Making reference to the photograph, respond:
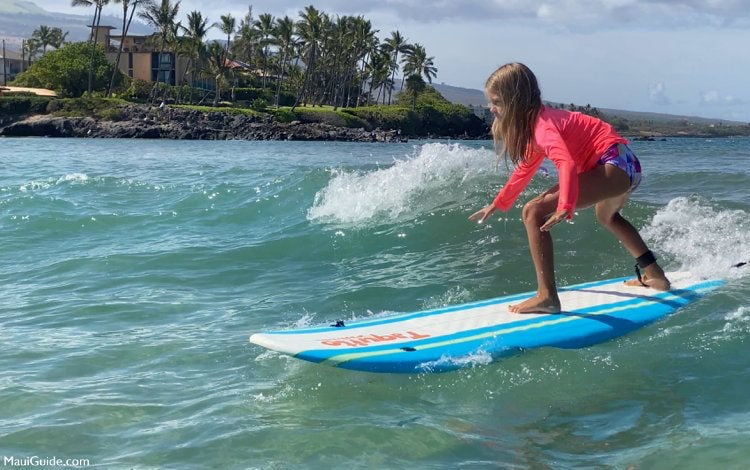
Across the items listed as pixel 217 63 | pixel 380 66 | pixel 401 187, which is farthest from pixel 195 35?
pixel 401 187

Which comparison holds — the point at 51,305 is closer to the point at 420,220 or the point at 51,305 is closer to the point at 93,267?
the point at 93,267

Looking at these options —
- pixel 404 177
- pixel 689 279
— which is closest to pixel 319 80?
pixel 404 177

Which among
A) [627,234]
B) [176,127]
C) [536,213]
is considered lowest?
[627,234]

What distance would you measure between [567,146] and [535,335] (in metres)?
1.23

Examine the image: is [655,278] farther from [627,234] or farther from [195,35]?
[195,35]

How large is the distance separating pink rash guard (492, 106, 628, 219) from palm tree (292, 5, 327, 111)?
74.2 meters

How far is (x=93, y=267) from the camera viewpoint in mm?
8211

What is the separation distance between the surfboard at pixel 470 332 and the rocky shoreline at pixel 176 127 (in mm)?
51813

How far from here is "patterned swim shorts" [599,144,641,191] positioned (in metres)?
5.11

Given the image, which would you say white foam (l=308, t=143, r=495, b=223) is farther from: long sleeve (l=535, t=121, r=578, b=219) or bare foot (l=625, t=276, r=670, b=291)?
long sleeve (l=535, t=121, r=578, b=219)

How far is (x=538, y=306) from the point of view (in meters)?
5.29

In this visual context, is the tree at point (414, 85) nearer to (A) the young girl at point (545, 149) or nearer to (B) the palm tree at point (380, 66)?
(B) the palm tree at point (380, 66)

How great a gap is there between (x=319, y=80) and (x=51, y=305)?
85.1 metres

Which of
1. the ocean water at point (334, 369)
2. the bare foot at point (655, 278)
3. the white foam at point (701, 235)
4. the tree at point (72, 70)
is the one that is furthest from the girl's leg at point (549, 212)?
the tree at point (72, 70)
